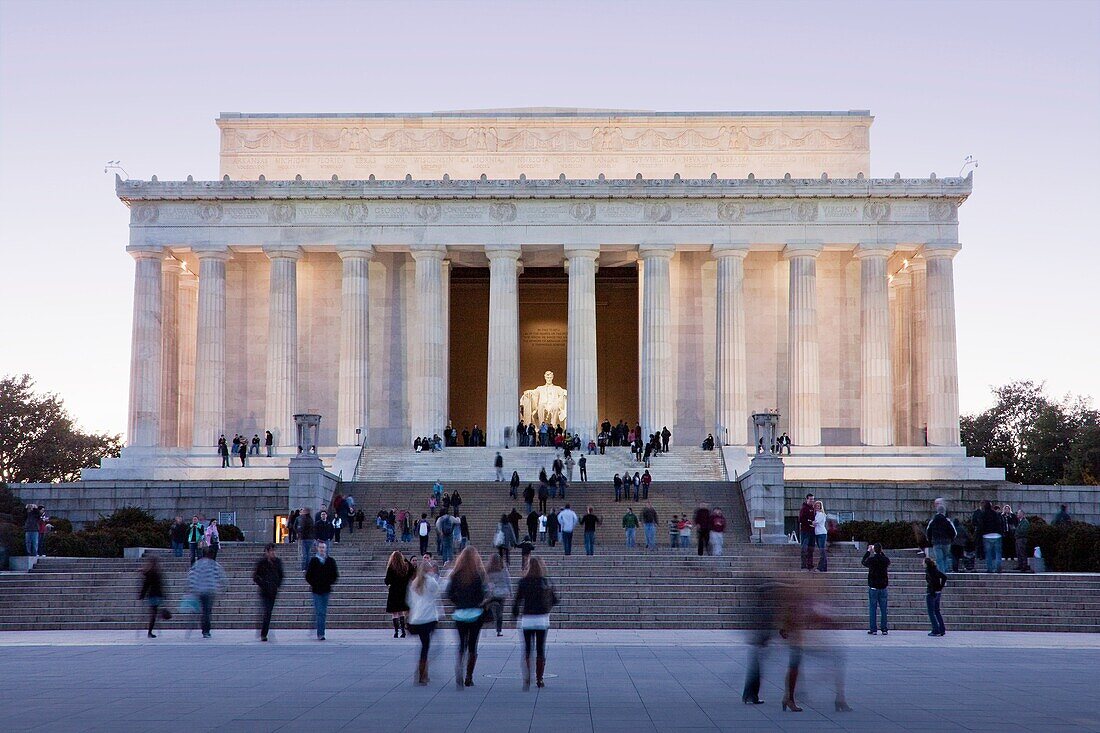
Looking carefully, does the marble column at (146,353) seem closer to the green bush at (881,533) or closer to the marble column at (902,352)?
the green bush at (881,533)

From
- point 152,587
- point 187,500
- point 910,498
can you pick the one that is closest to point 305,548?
point 152,587

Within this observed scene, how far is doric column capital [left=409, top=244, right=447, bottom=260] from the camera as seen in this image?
61250 mm

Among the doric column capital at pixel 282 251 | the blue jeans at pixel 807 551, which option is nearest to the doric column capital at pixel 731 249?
the doric column capital at pixel 282 251

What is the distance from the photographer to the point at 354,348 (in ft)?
200

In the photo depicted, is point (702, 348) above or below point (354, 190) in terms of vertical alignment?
below

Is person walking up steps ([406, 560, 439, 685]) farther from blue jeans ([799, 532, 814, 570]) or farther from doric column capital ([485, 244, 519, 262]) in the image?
doric column capital ([485, 244, 519, 262])

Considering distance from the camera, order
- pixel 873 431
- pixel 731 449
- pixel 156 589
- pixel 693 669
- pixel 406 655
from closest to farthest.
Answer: pixel 693 669 < pixel 406 655 < pixel 156 589 < pixel 731 449 < pixel 873 431

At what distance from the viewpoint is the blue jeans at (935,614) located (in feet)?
85.4

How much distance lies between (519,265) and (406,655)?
4336 centimetres

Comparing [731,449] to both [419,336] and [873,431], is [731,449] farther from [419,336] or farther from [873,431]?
[419,336]

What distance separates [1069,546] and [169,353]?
4162 centimetres

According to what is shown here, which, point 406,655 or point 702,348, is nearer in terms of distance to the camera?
point 406,655

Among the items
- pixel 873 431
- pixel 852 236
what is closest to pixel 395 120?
pixel 852 236

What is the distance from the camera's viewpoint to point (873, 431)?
60531mm
